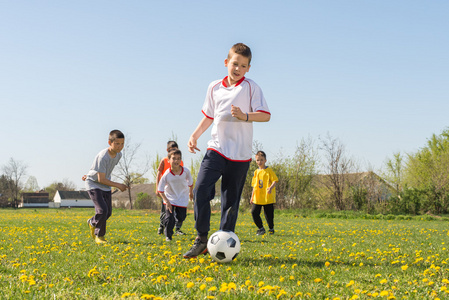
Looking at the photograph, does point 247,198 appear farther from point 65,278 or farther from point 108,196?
point 65,278

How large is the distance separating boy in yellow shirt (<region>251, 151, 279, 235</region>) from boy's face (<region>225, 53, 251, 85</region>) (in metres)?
5.42

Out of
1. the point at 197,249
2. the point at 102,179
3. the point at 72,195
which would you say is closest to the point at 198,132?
the point at 197,249

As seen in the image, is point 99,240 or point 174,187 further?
point 174,187

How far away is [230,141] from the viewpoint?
507 centimetres

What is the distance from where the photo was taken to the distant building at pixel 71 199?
314 ft

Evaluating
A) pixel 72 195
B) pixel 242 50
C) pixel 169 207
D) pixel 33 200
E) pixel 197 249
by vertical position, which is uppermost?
pixel 242 50

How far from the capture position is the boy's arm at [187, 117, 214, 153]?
5508 mm

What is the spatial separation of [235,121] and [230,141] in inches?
10.1

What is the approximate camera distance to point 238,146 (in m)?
5.09

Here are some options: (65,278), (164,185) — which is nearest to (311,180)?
(164,185)

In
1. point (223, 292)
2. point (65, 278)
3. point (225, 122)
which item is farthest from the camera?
point (225, 122)

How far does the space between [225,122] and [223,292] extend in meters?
2.35

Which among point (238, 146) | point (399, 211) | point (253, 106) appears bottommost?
point (399, 211)

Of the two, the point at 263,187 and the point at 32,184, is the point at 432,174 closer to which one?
the point at 263,187
